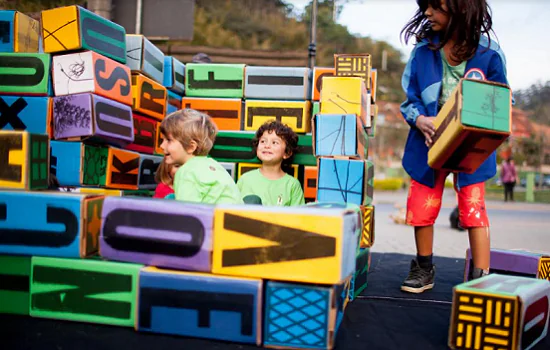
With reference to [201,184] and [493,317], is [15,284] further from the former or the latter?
[493,317]

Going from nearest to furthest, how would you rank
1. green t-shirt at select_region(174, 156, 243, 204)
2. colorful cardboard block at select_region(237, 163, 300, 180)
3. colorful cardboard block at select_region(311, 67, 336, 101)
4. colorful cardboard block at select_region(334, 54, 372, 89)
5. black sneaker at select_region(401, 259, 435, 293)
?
green t-shirt at select_region(174, 156, 243, 204)
black sneaker at select_region(401, 259, 435, 293)
colorful cardboard block at select_region(334, 54, 372, 89)
colorful cardboard block at select_region(237, 163, 300, 180)
colorful cardboard block at select_region(311, 67, 336, 101)

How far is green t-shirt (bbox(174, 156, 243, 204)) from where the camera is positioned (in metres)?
1.92

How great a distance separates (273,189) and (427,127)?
1.07m

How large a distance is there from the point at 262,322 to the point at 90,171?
1.45 metres

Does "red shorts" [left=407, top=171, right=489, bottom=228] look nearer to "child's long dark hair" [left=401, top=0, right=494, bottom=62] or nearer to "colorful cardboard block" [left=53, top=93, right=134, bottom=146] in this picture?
"child's long dark hair" [left=401, top=0, right=494, bottom=62]

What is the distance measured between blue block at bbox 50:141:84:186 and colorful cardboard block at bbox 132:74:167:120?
0.57 metres

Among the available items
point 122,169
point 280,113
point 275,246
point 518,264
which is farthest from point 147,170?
point 518,264

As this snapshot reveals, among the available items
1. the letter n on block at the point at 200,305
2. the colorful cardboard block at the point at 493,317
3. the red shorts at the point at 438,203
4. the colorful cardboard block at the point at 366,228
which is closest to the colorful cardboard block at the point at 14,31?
the letter n on block at the point at 200,305

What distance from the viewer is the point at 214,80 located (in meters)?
3.37

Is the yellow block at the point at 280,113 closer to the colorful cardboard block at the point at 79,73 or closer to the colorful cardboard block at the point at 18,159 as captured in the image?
the colorful cardboard block at the point at 79,73

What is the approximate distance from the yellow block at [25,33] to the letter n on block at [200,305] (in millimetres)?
1641

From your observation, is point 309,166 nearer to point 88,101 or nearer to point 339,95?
point 339,95

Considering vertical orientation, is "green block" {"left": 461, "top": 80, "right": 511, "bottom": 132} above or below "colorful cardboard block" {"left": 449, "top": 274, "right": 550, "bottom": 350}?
above

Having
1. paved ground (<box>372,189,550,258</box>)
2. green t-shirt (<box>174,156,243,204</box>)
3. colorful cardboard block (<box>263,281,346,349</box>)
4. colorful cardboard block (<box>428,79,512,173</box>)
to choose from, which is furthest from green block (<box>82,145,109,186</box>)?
paved ground (<box>372,189,550,258</box>)
